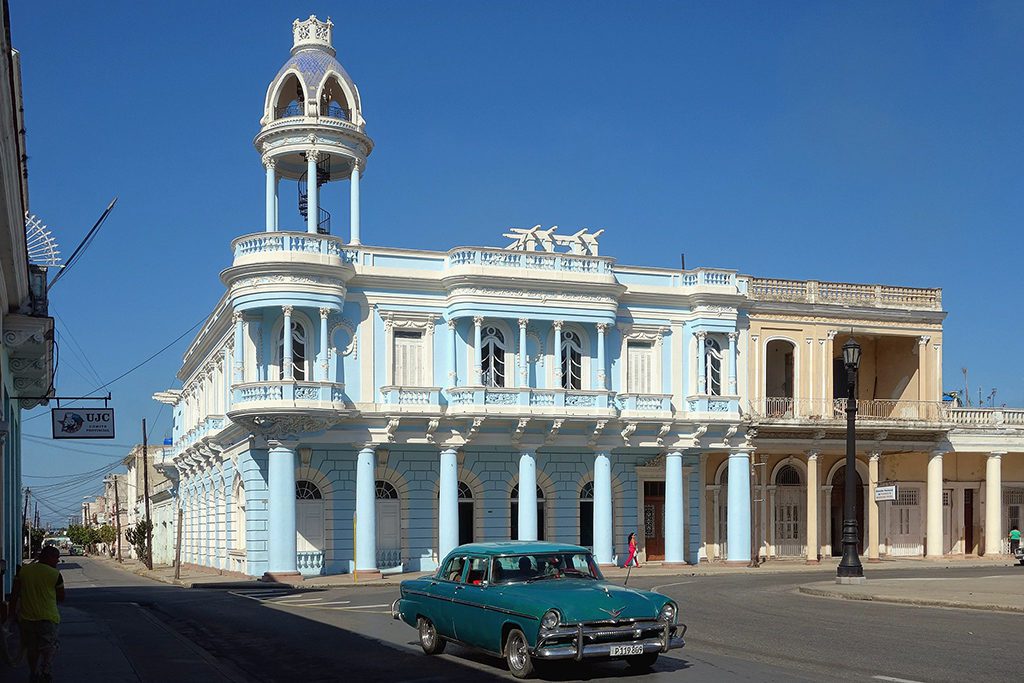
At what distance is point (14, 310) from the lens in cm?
2083

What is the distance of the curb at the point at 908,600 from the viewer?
21.0m

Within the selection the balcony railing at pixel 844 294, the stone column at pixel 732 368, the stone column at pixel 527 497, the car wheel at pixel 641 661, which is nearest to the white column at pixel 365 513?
the stone column at pixel 527 497

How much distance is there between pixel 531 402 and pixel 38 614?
2644cm

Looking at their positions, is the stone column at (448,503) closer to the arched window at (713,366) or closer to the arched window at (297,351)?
the arched window at (297,351)

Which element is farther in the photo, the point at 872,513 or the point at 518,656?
the point at 872,513

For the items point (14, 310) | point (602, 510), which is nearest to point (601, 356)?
point (602, 510)

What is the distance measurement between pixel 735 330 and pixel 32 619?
3216 centimetres

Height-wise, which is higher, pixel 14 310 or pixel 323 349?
pixel 14 310

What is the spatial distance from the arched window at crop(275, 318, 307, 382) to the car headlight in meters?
24.7

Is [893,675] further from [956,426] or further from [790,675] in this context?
[956,426]

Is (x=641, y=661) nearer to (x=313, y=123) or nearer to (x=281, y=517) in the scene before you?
(x=281, y=517)

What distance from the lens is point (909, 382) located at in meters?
45.6

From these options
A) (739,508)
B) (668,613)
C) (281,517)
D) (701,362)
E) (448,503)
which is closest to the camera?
(668,613)

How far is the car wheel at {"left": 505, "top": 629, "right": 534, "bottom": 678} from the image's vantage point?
1291cm
